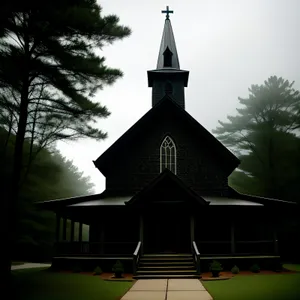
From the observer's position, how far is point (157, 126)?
22500 millimetres

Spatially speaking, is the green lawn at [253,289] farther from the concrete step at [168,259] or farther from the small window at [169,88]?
the small window at [169,88]

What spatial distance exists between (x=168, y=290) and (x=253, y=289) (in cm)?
274

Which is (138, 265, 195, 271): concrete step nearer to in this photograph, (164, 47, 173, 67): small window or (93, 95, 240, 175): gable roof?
(93, 95, 240, 175): gable roof

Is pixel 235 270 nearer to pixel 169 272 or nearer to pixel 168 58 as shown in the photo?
pixel 169 272

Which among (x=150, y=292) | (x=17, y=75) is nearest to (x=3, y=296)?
(x=150, y=292)

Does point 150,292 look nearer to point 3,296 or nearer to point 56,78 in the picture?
point 3,296

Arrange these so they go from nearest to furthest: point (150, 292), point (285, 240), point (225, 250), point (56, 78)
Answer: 1. point (150, 292)
2. point (56, 78)
3. point (225, 250)
4. point (285, 240)

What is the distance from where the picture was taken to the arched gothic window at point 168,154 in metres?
21.8

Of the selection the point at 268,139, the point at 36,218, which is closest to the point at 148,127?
the point at 268,139

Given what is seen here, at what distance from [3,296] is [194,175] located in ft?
44.2

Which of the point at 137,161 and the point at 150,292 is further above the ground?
the point at 137,161

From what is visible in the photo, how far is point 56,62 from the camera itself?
1446cm

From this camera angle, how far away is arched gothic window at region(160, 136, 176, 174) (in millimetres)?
21781

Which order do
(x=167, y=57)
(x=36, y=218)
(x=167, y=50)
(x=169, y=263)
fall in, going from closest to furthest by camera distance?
(x=169, y=263) < (x=167, y=50) < (x=167, y=57) < (x=36, y=218)
